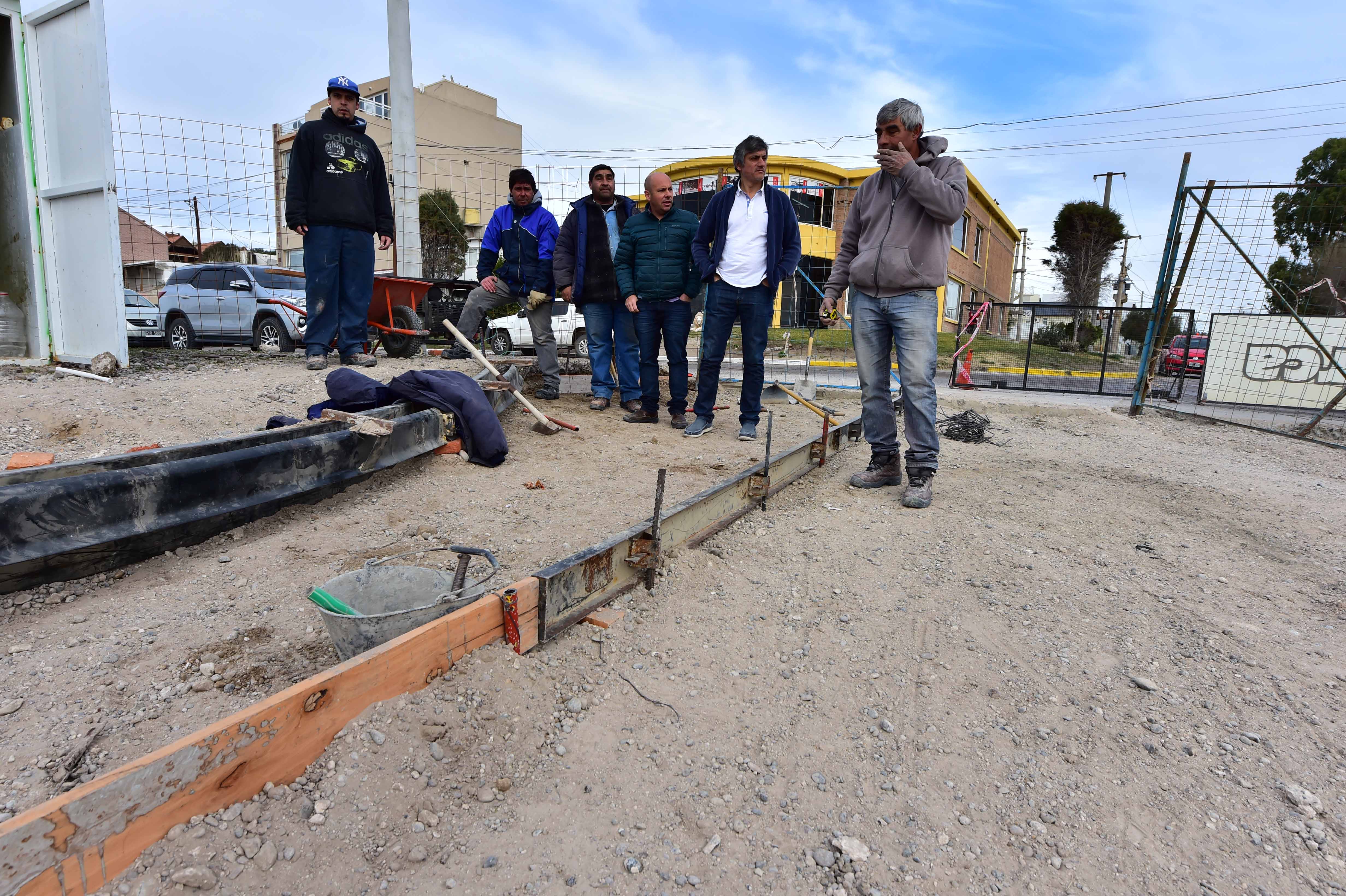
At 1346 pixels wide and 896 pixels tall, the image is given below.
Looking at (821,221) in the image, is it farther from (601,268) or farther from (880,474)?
(880,474)

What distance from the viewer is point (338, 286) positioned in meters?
5.39

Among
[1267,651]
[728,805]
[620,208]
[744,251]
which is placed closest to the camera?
[728,805]

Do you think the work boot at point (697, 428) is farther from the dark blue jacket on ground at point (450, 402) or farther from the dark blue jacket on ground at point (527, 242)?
the dark blue jacket on ground at point (527, 242)

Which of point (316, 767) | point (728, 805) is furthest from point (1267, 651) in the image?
point (316, 767)

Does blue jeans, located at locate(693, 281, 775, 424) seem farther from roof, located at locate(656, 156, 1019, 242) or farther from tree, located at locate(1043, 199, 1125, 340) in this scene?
tree, located at locate(1043, 199, 1125, 340)

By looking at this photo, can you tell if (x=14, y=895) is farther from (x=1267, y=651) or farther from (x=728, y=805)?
(x=1267, y=651)

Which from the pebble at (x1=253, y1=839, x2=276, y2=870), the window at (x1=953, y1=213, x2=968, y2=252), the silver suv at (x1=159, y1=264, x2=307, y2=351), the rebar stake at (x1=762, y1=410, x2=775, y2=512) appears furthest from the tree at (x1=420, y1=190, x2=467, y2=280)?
the pebble at (x1=253, y1=839, x2=276, y2=870)

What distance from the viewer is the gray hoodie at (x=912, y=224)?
3.50 m

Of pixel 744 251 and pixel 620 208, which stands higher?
pixel 620 208

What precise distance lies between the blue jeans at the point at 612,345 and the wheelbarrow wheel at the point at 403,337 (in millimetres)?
2568

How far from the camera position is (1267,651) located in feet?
7.26

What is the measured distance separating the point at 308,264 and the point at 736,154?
3268 mm

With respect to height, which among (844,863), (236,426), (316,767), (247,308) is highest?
(247,308)

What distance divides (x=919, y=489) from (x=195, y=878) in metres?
3.27
